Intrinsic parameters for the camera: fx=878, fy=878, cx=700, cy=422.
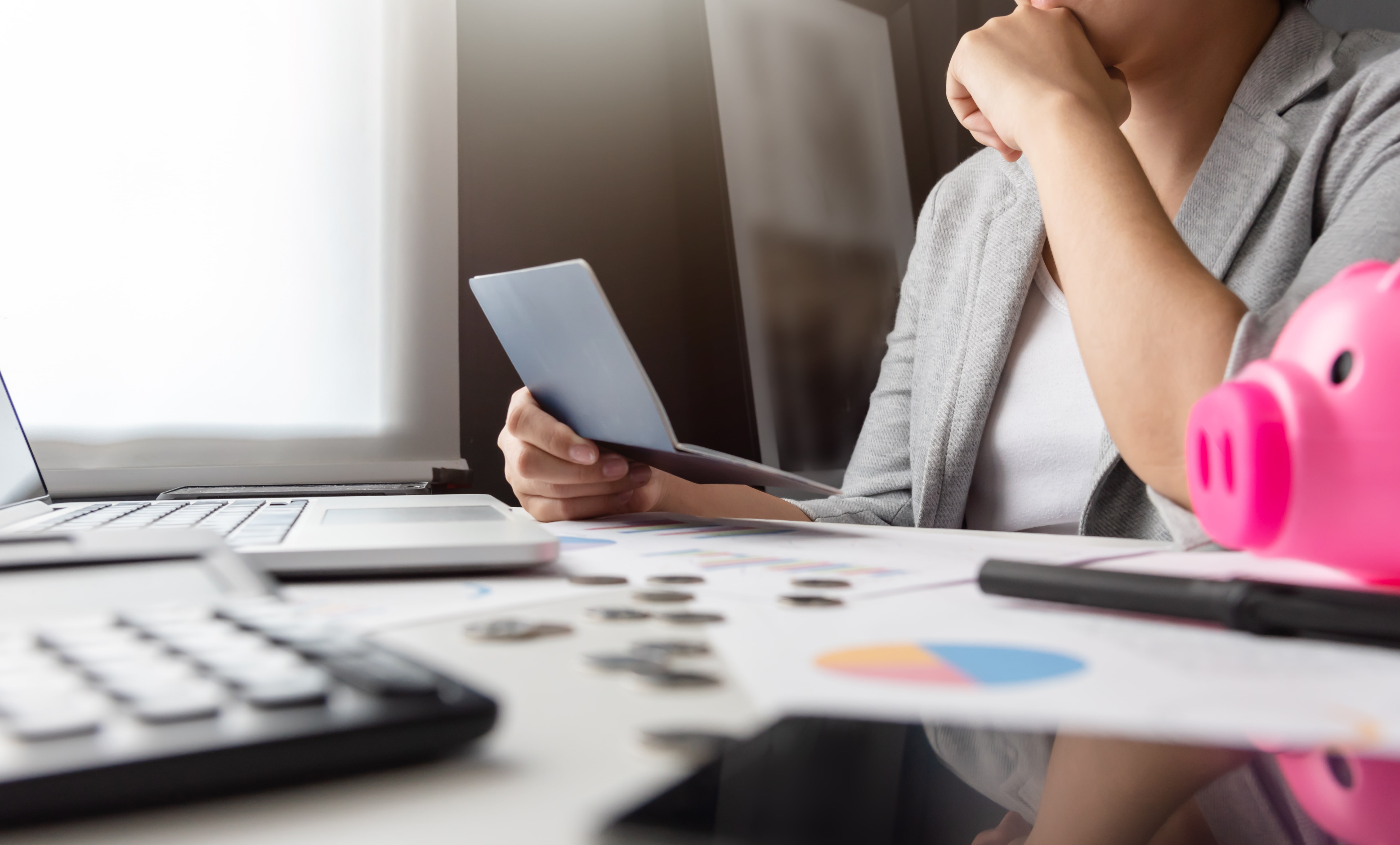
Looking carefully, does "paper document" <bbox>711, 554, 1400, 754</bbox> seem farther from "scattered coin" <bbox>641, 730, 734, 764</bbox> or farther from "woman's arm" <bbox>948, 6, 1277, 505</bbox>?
"woman's arm" <bbox>948, 6, 1277, 505</bbox>

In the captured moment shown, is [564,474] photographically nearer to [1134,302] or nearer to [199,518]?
[199,518]

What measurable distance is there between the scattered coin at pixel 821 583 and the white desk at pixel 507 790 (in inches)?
5.9

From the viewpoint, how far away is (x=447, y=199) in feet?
5.17

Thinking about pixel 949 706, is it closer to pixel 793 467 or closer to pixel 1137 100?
pixel 1137 100

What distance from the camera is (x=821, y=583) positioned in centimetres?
38

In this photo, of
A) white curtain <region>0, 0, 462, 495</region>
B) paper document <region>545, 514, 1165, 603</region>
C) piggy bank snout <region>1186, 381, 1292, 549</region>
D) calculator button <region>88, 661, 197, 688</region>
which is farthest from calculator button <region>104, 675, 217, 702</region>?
white curtain <region>0, 0, 462, 495</region>

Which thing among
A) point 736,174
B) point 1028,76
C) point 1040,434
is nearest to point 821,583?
point 1028,76

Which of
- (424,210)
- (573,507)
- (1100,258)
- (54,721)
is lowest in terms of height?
(573,507)

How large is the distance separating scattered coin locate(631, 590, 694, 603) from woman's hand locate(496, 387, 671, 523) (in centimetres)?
35

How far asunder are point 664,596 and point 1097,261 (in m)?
0.38

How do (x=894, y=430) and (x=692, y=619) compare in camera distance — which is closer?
(x=692, y=619)

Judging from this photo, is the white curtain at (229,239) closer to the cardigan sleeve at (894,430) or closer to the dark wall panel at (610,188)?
the dark wall panel at (610,188)

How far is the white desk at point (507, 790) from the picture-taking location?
5.5 inches

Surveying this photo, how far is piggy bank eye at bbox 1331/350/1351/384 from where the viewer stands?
303mm
